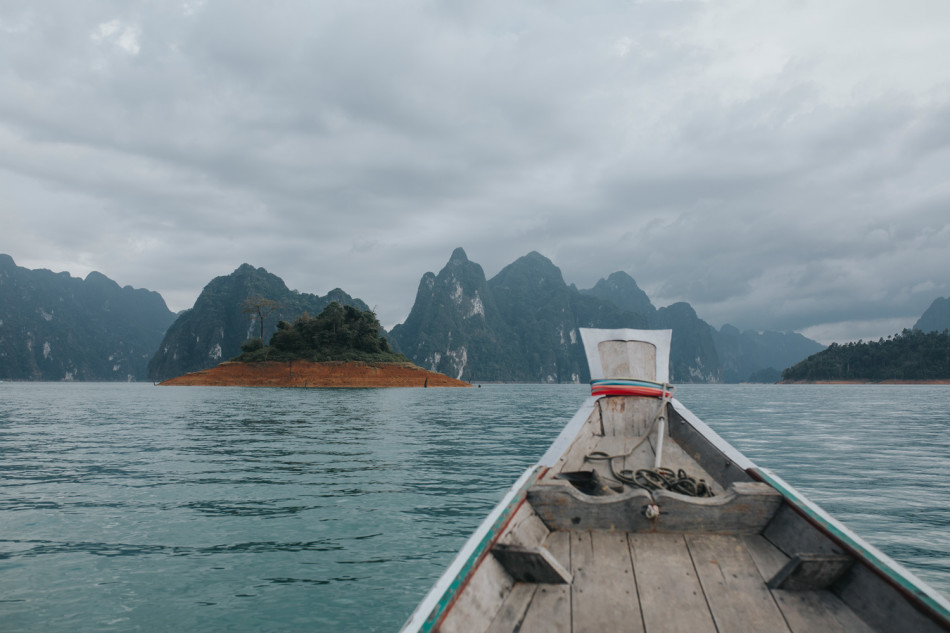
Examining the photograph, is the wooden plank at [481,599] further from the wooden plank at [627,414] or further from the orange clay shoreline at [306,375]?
the orange clay shoreline at [306,375]

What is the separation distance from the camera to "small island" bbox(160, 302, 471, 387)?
64062mm

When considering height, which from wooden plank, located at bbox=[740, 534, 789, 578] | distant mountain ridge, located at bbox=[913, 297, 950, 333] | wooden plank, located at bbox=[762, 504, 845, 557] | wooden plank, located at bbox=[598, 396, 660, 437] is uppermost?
distant mountain ridge, located at bbox=[913, 297, 950, 333]

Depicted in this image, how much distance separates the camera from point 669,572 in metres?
2.92

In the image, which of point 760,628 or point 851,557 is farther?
point 851,557

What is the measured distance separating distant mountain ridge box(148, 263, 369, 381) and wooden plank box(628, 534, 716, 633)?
128m

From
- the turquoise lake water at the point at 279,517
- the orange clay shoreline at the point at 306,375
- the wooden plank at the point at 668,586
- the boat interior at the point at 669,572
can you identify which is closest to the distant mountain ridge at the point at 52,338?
the orange clay shoreline at the point at 306,375

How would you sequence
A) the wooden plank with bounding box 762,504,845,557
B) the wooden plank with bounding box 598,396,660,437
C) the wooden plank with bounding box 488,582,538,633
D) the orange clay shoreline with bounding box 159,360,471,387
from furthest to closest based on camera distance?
the orange clay shoreline with bounding box 159,360,471,387
the wooden plank with bounding box 598,396,660,437
the wooden plank with bounding box 762,504,845,557
the wooden plank with bounding box 488,582,538,633

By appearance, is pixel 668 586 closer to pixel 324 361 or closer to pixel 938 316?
pixel 324 361

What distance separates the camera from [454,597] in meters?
2.26

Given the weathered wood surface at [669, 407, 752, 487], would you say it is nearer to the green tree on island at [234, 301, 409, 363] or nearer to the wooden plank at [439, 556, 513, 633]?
the wooden plank at [439, 556, 513, 633]

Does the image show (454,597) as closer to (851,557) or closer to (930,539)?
(851,557)

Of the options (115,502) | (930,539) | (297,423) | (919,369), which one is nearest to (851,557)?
(930,539)

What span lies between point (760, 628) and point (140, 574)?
4855 mm

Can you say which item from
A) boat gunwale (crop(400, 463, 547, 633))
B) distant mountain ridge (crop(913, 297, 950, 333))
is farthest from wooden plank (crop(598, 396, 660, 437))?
distant mountain ridge (crop(913, 297, 950, 333))
